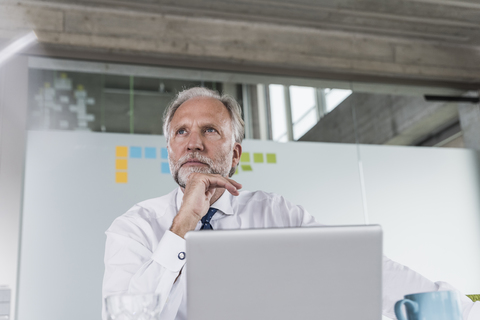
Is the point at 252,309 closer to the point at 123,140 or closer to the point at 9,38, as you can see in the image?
the point at 123,140

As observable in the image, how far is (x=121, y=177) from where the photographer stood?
3248 millimetres

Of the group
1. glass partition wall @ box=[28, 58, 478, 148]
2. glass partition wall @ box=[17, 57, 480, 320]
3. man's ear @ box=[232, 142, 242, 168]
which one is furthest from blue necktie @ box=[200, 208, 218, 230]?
glass partition wall @ box=[28, 58, 478, 148]

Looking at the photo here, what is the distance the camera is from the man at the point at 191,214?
4.14 ft

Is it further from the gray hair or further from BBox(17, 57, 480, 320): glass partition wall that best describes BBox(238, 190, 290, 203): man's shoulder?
BBox(17, 57, 480, 320): glass partition wall

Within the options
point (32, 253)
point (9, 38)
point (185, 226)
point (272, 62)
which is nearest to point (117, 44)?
point (9, 38)

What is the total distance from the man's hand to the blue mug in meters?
0.65

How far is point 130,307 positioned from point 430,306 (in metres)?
0.55

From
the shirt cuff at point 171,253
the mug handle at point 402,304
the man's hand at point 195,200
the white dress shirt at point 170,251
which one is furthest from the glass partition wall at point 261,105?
the mug handle at point 402,304

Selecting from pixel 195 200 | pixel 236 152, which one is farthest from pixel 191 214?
pixel 236 152

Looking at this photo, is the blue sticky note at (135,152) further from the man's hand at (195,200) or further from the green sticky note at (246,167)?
the man's hand at (195,200)

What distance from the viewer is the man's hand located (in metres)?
1.37

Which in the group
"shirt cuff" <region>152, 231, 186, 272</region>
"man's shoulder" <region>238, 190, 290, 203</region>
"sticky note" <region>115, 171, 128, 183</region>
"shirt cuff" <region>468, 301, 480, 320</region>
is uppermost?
"sticky note" <region>115, 171, 128, 183</region>

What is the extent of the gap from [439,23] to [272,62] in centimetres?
154

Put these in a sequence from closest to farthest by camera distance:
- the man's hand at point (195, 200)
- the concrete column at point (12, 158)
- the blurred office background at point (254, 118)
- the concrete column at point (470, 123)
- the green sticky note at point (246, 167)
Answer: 1. the man's hand at point (195, 200)
2. the concrete column at point (12, 158)
3. the blurred office background at point (254, 118)
4. the green sticky note at point (246, 167)
5. the concrete column at point (470, 123)
